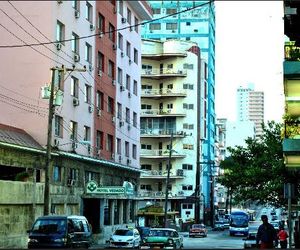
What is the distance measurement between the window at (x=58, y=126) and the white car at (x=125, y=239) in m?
7.33

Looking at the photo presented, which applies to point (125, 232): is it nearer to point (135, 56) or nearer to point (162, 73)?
point (135, 56)

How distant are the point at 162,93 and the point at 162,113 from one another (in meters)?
3.07

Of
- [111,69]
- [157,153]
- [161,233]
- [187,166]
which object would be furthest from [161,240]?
[187,166]

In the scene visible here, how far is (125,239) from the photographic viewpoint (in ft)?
123

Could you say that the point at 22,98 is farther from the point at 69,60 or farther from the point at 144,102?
the point at 144,102

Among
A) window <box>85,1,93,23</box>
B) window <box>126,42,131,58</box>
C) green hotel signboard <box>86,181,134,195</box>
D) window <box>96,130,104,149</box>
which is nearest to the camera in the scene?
green hotel signboard <box>86,181,134,195</box>

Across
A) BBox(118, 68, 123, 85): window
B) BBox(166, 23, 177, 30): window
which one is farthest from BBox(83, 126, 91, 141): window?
BBox(166, 23, 177, 30): window

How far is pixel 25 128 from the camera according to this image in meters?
39.6

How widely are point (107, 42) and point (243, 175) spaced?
1814 centimetres

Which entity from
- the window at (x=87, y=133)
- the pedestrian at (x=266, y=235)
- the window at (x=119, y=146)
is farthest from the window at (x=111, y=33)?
the pedestrian at (x=266, y=235)

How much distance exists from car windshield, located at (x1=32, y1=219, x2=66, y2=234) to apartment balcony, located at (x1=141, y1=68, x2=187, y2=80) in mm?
73912

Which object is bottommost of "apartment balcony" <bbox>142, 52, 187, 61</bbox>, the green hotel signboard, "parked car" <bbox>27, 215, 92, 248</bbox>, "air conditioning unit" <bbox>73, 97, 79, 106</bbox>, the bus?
the bus

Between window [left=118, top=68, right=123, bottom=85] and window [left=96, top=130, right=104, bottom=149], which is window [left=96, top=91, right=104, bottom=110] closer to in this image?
window [left=96, top=130, right=104, bottom=149]

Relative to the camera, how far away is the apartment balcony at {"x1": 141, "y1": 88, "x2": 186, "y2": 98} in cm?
9869
